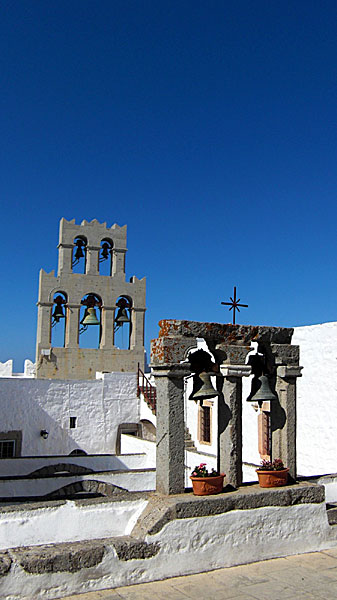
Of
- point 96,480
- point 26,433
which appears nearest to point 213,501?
point 96,480

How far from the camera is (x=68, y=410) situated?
55.1 ft

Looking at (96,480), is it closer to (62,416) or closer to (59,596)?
(59,596)

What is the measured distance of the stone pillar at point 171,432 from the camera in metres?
5.65

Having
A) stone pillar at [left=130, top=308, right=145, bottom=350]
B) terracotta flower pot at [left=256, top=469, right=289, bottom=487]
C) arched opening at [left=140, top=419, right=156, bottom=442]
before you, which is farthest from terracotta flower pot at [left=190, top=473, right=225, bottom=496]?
stone pillar at [left=130, top=308, right=145, bottom=350]

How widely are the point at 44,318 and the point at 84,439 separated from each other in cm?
423

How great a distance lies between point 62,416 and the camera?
16.7 meters

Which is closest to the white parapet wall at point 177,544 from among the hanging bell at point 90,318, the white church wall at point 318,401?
the white church wall at point 318,401

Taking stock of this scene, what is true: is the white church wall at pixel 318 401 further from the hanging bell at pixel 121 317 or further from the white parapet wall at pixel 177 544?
the hanging bell at pixel 121 317

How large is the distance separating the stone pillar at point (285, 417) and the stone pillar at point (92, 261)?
12653mm

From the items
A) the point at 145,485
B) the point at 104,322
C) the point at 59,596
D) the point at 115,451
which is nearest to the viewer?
the point at 59,596

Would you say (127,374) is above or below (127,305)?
below

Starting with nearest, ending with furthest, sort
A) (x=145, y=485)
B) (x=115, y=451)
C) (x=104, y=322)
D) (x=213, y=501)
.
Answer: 1. (x=213, y=501)
2. (x=145, y=485)
3. (x=115, y=451)
4. (x=104, y=322)

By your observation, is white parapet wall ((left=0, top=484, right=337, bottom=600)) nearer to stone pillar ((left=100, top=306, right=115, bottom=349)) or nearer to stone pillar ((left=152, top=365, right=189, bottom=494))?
stone pillar ((left=152, top=365, right=189, bottom=494))

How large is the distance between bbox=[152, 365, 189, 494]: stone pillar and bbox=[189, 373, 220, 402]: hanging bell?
42 centimetres
